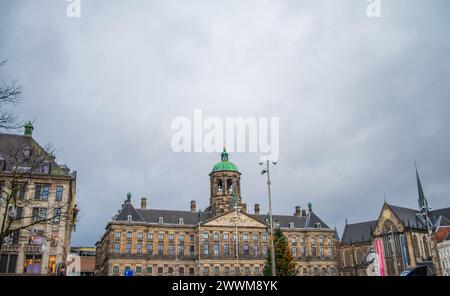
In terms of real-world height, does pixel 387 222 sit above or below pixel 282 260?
above

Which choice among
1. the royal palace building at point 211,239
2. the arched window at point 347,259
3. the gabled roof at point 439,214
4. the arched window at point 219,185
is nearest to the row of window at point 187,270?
the royal palace building at point 211,239

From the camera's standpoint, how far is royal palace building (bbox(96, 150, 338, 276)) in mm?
76250

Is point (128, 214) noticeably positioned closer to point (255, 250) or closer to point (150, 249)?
point (150, 249)

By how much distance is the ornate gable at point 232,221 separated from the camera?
269 ft

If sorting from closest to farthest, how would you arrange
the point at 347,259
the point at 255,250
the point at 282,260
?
the point at 282,260 → the point at 255,250 → the point at 347,259

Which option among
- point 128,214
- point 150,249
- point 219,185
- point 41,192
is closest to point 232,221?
→ point 219,185

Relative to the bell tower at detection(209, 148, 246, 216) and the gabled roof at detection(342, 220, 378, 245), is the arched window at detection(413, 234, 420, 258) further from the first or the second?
the bell tower at detection(209, 148, 246, 216)

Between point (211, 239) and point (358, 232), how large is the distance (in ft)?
144

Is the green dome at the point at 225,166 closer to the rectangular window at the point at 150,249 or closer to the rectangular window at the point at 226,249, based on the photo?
the rectangular window at the point at 226,249

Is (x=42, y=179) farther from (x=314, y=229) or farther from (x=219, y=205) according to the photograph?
(x=314, y=229)

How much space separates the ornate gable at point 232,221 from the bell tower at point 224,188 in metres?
1.70

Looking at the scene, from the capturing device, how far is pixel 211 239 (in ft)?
266
